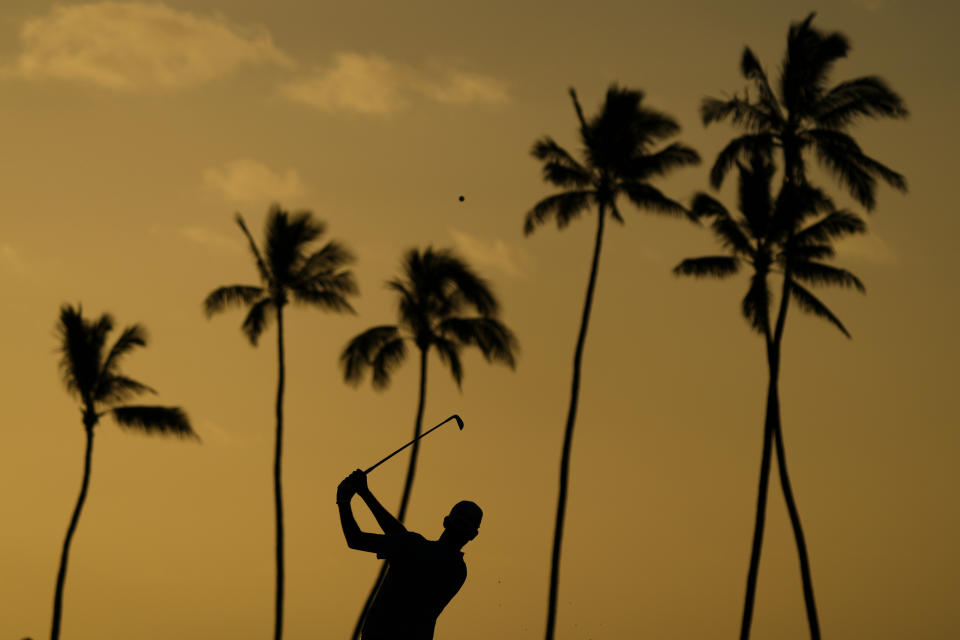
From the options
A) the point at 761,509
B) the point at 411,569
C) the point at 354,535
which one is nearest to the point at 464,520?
the point at 411,569

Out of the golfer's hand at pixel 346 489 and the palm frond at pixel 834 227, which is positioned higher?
the palm frond at pixel 834 227

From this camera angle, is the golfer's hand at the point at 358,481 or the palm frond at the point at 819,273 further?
the palm frond at the point at 819,273

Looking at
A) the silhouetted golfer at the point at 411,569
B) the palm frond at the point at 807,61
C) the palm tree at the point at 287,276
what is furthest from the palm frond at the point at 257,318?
the silhouetted golfer at the point at 411,569

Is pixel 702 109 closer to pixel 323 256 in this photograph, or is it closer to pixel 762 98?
pixel 762 98

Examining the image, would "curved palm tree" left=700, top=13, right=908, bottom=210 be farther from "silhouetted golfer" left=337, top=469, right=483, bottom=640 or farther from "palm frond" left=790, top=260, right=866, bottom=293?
"silhouetted golfer" left=337, top=469, right=483, bottom=640

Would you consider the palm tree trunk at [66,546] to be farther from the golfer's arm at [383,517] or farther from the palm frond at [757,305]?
the golfer's arm at [383,517]

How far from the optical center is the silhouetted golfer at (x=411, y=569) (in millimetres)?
8391

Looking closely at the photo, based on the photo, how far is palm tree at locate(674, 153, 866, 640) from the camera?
44.2 m

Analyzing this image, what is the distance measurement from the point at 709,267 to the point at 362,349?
11.4 metres

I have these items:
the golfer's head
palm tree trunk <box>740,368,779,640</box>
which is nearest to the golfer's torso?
the golfer's head

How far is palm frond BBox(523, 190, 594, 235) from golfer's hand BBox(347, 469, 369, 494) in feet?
125

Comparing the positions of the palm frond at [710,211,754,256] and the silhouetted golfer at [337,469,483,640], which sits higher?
the palm frond at [710,211,754,256]

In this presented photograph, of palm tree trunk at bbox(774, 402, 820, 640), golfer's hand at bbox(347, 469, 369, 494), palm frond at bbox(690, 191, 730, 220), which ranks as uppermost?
palm frond at bbox(690, 191, 730, 220)

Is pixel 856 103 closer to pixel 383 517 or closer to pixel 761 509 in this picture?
pixel 761 509
